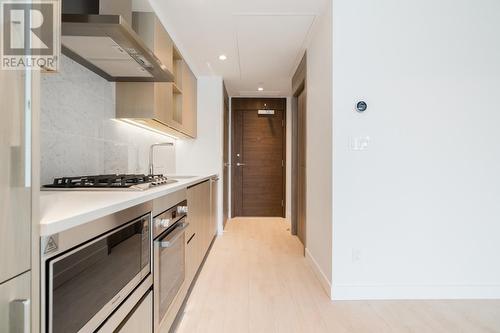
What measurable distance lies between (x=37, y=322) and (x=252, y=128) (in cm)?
496

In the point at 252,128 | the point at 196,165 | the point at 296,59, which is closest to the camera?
the point at 296,59

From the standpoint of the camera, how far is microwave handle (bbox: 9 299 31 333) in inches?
23.2

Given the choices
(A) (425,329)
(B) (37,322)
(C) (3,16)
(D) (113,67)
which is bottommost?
(A) (425,329)

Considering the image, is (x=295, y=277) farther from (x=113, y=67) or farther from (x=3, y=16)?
(x=3, y=16)

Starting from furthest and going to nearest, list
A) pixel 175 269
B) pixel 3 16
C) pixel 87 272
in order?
pixel 175 269 < pixel 87 272 < pixel 3 16

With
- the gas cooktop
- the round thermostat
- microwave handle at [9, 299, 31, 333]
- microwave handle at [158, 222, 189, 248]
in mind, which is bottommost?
microwave handle at [158, 222, 189, 248]

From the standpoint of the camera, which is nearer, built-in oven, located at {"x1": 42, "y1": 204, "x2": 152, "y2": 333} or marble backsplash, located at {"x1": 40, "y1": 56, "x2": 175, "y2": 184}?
built-in oven, located at {"x1": 42, "y1": 204, "x2": 152, "y2": 333}

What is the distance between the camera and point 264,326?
1.80 metres

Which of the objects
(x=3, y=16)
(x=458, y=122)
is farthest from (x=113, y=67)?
(x=458, y=122)

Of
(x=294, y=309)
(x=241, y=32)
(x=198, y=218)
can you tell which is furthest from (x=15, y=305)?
(x=241, y=32)

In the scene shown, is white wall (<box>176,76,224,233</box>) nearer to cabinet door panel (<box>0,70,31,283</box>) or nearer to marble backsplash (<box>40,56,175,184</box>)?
marble backsplash (<box>40,56,175,184</box>)

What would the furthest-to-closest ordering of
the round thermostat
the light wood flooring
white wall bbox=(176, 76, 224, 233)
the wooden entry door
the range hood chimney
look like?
the wooden entry door
white wall bbox=(176, 76, 224, 233)
the round thermostat
the light wood flooring
the range hood chimney

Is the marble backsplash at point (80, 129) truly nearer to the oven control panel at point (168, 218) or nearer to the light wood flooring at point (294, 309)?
the oven control panel at point (168, 218)

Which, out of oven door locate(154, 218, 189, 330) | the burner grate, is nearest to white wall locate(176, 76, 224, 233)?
oven door locate(154, 218, 189, 330)
